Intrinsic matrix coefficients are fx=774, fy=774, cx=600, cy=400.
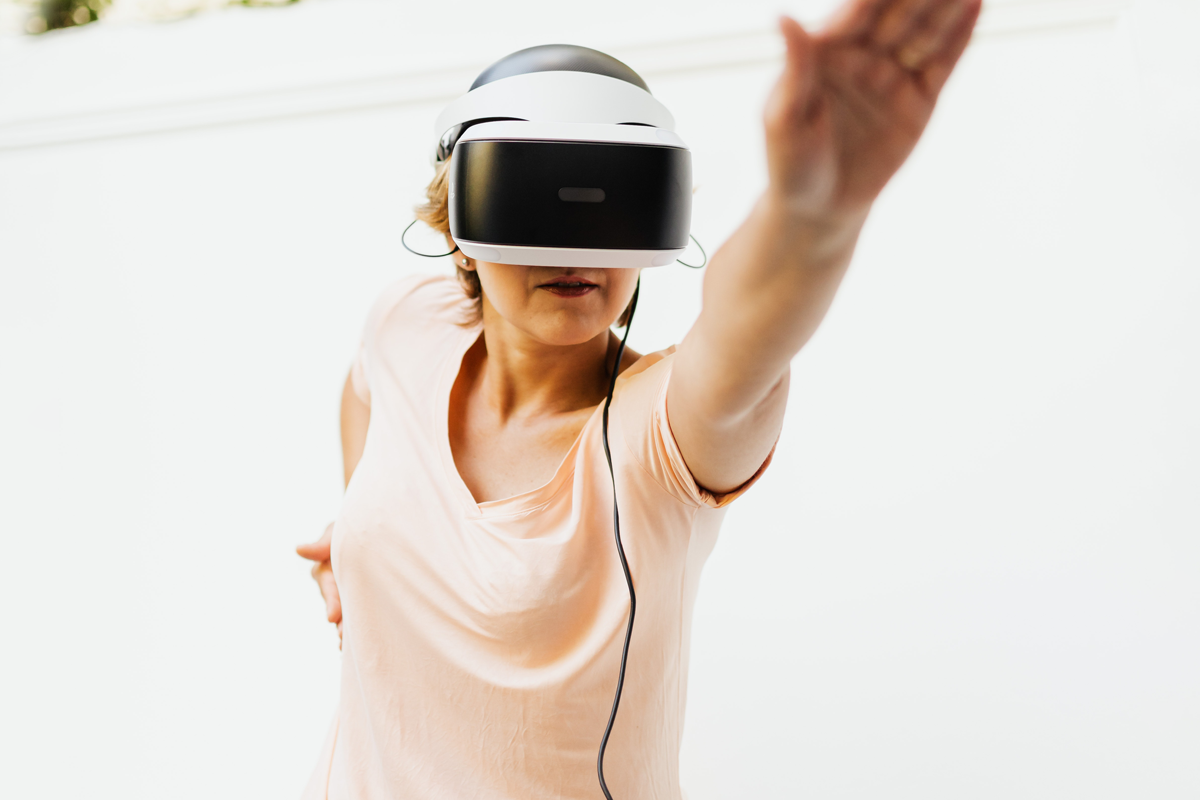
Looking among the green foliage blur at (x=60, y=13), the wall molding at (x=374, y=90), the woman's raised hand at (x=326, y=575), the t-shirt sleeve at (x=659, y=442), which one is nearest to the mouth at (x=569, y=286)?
the t-shirt sleeve at (x=659, y=442)

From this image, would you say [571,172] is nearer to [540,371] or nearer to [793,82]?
[540,371]

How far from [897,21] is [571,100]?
1.34 ft

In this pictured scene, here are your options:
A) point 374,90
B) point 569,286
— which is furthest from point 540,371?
point 374,90

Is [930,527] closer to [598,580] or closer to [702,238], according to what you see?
[702,238]

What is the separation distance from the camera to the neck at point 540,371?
2.76 feet

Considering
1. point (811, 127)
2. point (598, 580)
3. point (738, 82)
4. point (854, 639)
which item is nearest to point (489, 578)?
point (598, 580)

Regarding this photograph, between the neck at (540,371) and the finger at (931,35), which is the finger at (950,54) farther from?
the neck at (540,371)

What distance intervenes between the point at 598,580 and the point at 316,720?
119 centimetres

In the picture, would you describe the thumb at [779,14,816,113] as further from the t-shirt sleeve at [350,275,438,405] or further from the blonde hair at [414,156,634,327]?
the t-shirt sleeve at [350,275,438,405]

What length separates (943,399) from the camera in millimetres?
1323

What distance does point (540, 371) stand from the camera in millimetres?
855

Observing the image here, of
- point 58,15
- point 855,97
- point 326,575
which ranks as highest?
point 855,97

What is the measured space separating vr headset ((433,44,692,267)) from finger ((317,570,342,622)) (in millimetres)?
541

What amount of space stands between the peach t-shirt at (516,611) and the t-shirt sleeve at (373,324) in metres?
0.15
